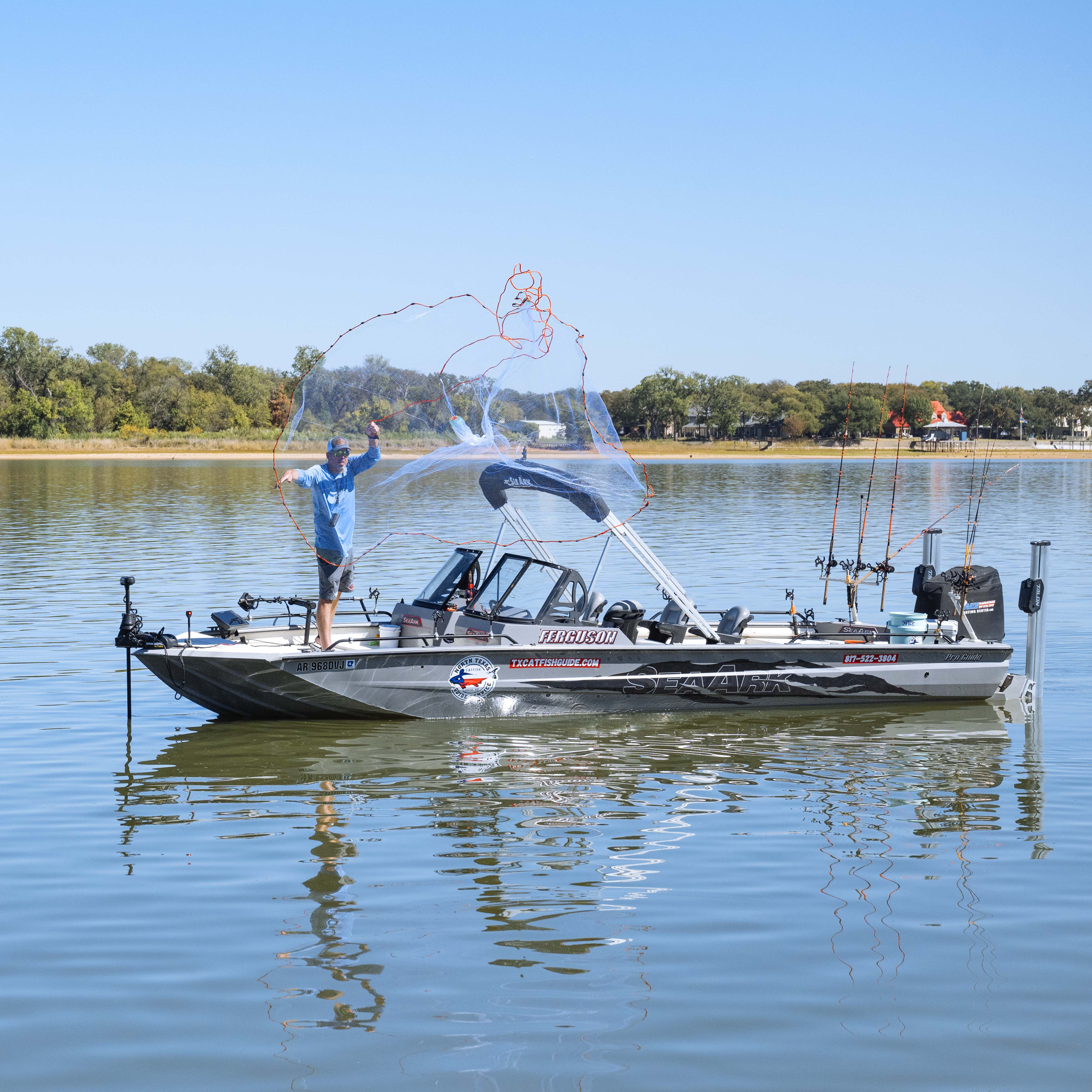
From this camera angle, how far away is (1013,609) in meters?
18.5

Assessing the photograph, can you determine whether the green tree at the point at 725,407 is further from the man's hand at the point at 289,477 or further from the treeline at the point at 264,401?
the man's hand at the point at 289,477

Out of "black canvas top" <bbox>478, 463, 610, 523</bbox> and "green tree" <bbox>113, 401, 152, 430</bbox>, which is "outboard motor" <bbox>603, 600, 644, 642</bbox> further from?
"green tree" <bbox>113, 401, 152, 430</bbox>

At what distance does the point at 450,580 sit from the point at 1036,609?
6164 millimetres

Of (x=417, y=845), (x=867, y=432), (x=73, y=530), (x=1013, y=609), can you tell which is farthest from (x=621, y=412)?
(x=417, y=845)

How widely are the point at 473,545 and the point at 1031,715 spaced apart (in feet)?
19.3

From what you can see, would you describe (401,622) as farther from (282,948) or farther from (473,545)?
(282,948)

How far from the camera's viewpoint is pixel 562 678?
11469 millimetres

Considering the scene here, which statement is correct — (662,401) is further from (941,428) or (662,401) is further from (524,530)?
(524,530)

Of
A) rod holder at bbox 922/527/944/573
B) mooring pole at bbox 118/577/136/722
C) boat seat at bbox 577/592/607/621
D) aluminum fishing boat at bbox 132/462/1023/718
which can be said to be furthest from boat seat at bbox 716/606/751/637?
mooring pole at bbox 118/577/136/722

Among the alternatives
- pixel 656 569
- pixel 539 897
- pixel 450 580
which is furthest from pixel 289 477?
Answer: pixel 539 897

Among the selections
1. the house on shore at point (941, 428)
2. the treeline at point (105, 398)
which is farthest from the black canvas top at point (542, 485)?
the house on shore at point (941, 428)

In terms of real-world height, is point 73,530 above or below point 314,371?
below

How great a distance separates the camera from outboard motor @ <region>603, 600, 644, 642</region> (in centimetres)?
1160

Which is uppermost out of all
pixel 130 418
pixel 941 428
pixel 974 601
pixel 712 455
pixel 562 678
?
pixel 941 428
